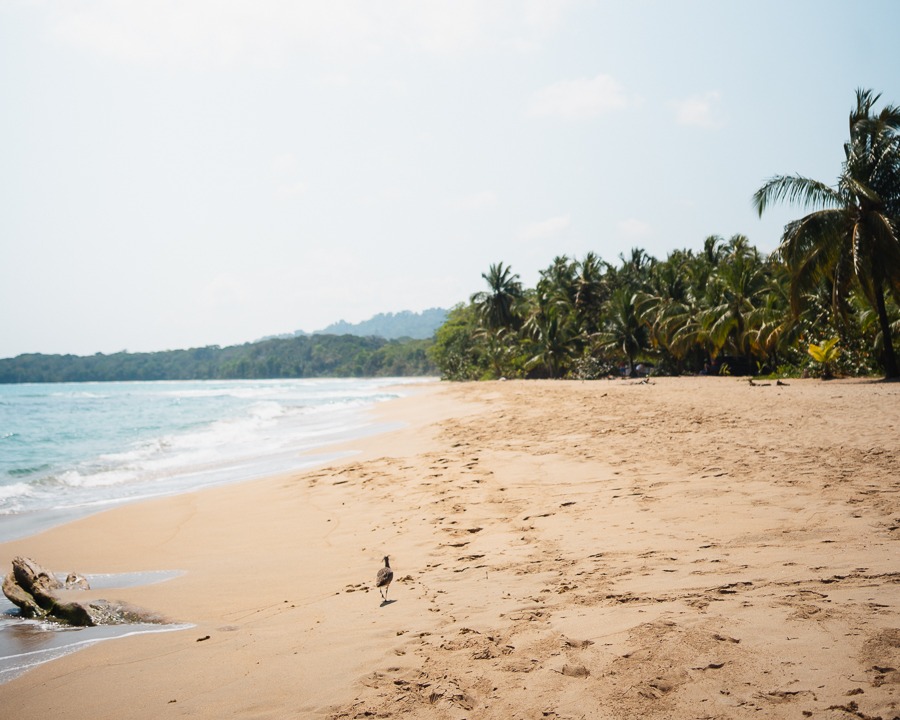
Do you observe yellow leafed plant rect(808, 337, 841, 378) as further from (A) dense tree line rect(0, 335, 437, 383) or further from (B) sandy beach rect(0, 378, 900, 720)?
(A) dense tree line rect(0, 335, 437, 383)

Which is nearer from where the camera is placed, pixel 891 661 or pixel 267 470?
pixel 891 661

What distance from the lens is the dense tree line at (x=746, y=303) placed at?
59.0 feet

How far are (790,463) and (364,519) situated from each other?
4.96m

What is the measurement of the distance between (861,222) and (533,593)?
1937 cm

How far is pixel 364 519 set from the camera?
6.84 metres

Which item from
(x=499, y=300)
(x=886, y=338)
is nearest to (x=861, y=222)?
(x=886, y=338)

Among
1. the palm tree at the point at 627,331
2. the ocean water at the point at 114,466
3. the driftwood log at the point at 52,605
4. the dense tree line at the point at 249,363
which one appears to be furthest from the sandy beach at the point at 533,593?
the dense tree line at the point at 249,363

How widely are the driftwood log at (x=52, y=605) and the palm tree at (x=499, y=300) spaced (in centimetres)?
5207

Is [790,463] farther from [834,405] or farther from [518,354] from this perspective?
[518,354]

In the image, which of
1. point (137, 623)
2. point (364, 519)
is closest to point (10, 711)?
point (137, 623)

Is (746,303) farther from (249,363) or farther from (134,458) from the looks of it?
(249,363)

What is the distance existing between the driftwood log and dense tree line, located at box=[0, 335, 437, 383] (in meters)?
131

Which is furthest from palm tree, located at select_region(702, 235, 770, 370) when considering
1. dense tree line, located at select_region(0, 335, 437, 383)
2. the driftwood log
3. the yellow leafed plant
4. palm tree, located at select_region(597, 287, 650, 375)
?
dense tree line, located at select_region(0, 335, 437, 383)

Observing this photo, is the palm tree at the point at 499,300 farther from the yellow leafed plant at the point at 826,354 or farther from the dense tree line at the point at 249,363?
the dense tree line at the point at 249,363
